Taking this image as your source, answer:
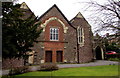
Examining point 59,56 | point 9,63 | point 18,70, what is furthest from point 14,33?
point 59,56

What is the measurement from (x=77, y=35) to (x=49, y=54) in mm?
6462

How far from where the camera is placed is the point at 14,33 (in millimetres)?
7602

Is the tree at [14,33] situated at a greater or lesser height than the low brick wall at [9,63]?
greater

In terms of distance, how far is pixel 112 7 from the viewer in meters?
7.78

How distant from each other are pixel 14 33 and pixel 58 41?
1462cm

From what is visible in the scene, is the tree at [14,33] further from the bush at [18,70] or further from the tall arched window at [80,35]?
the tall arched window at [80,35]

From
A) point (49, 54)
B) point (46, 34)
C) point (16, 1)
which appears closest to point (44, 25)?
point (46, 34)

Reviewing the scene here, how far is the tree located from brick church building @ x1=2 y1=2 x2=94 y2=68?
12039 mm

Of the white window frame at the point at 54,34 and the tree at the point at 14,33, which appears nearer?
the tree at the point at 14,33

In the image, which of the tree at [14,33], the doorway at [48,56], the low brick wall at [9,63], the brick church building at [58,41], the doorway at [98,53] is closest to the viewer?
the tree at [14,33]

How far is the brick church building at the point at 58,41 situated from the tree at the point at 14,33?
12039 millimetres

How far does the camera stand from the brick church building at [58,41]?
68.7ft

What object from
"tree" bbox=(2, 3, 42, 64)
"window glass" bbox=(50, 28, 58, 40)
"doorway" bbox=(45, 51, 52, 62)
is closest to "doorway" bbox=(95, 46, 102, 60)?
"window glass" bbox=(50, 28, 58, 40)

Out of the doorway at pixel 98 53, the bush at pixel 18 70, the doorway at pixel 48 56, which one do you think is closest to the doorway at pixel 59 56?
the doorway at pixel 48 56
